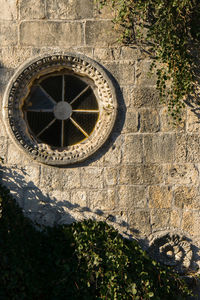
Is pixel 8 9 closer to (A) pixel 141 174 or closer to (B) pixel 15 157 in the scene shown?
(B) pixel 15 157

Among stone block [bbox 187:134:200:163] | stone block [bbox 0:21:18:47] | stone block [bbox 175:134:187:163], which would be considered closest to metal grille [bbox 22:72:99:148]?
stone block [bbox 0:21:18:47]

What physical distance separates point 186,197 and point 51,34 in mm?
2587

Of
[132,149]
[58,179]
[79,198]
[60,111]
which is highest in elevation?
[60,111]

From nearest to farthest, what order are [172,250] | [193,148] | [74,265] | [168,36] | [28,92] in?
1. [74,265]
2. [168,36]
3. [172,250]
4. [193,148]
5. [28,92]

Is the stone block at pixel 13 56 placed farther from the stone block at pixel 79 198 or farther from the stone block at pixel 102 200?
the stone block at pixel 102 200

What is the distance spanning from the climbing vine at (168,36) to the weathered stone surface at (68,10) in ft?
0.62

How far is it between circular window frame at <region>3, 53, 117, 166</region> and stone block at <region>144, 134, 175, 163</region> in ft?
1.64

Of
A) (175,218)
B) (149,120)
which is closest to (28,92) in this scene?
(149,120)

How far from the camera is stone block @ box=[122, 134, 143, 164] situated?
18.2ft

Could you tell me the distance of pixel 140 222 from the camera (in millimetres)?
5488

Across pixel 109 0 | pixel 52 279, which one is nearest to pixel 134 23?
pixel 109 0

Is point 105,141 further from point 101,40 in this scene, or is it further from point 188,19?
point 188,19

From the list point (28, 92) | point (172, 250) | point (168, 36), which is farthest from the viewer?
point (28, 92)

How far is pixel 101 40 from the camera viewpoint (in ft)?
18.5
